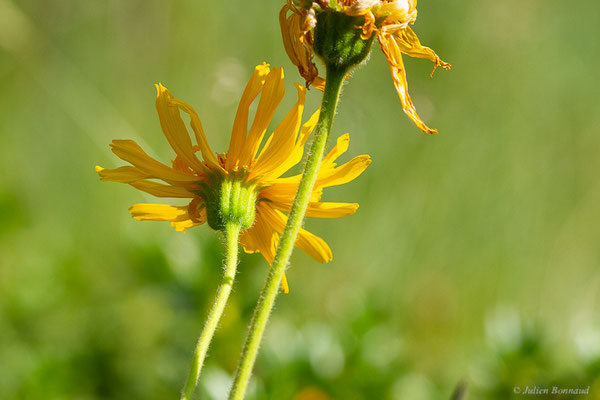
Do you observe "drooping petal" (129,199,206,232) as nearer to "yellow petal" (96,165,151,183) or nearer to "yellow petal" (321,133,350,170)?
"yellow petal" (96,165,151,183)

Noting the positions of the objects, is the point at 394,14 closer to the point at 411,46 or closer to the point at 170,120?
the point at 411,46

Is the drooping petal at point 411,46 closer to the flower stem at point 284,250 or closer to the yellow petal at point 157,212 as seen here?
the flower stem at point 284,250

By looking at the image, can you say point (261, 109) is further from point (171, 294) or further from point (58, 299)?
point (58, 299)

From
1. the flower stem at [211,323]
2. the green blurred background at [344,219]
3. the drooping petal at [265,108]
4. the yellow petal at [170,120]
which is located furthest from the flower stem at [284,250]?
the green blurred background at [344,219]

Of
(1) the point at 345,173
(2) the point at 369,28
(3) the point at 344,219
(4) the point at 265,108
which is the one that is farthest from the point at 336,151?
(3) the point at 344,219

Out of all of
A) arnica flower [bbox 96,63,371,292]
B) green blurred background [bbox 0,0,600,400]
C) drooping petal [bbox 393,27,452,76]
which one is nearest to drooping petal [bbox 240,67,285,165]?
arnica flower [bbox 96,63,371,292]

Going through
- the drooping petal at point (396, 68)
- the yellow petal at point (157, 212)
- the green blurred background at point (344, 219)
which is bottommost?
the yellow petal at point (157, 212)
